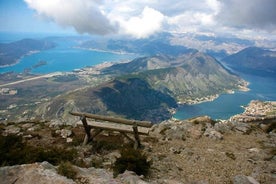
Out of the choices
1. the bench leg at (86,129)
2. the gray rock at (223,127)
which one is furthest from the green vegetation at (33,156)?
the gray rock at (223,127)

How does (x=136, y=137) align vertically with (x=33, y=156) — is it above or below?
below

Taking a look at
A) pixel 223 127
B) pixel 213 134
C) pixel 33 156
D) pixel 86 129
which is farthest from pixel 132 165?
pixel 223 127

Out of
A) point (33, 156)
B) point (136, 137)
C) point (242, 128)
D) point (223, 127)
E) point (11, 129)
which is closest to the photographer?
point (33, 156)

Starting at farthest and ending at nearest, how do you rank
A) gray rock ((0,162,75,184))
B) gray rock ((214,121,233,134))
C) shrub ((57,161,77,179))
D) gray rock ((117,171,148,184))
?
gray rock ((214,121,233,134)) < gray rock ((117,171,148,184)) < shrub ((57,161,77,179)) < gray rock ((0,162,75,184))

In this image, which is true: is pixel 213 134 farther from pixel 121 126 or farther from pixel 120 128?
pixel 120 128

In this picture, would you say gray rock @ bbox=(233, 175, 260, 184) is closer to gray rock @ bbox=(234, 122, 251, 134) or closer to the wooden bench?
the wooden bench

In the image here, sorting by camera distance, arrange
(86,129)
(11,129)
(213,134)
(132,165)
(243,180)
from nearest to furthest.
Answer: (132,165) → (243,180) → (86,129) → (213,134) → (11,129)

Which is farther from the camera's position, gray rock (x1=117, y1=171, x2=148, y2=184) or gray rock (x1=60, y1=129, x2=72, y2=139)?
gray rock (x1=60, y1=129, x2=72, y2=139)

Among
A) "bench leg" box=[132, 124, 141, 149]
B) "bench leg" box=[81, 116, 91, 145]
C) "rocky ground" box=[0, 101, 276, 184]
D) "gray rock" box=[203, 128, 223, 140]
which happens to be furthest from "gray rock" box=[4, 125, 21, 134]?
"gray rock" box=[203, 128, 223, 140]

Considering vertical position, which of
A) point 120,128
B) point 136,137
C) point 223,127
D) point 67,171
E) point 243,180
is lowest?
point 223,127

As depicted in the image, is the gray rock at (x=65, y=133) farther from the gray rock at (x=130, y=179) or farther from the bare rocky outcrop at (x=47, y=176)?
the gray rock at (x=130, y=179)
